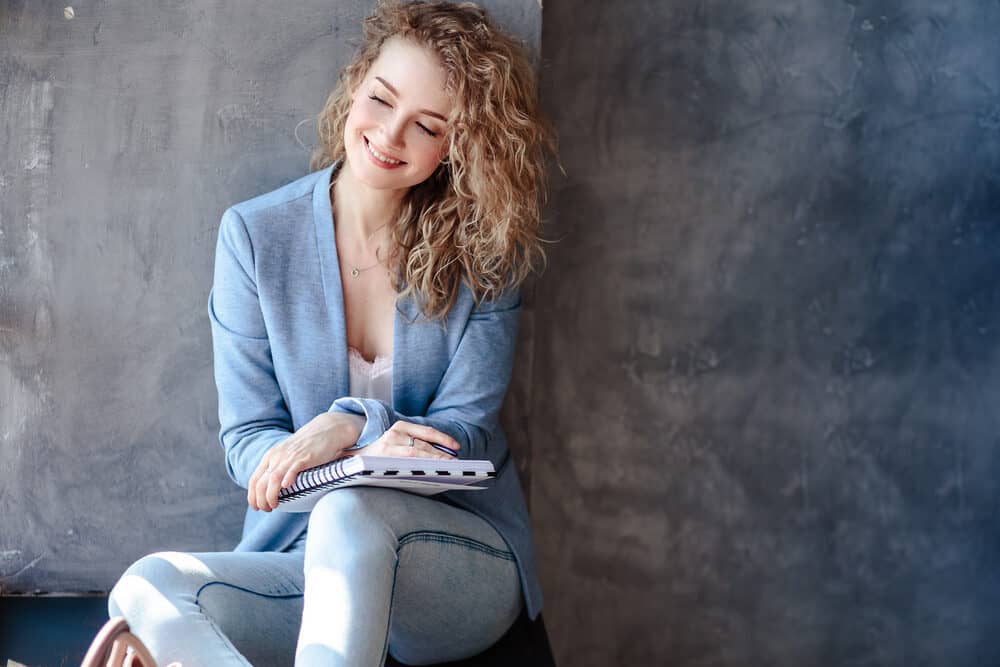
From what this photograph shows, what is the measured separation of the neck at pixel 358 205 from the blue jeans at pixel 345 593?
0.57m

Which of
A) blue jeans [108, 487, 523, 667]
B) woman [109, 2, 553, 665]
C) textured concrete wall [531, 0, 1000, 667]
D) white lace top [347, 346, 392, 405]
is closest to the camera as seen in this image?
blue jeans [108, 487, 523, 667]

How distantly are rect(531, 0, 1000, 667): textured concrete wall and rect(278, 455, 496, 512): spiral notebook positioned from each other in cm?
91

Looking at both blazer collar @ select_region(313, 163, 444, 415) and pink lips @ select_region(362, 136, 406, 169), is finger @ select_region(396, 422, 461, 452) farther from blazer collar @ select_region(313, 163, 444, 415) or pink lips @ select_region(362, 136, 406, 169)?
pink lips @ select_region(362, 136, 406, 169)

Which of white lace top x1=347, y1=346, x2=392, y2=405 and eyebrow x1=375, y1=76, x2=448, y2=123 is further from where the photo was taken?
white lace top x1=347, y1=346, x2=392, y2=405

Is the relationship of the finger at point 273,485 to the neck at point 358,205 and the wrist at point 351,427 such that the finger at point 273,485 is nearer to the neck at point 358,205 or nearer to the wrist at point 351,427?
the wrist at point 351,427

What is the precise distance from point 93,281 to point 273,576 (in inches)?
30.5

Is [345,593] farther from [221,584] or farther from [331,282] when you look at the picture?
[331,282]

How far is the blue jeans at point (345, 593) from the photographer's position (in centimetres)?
134

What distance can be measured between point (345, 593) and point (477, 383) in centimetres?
58

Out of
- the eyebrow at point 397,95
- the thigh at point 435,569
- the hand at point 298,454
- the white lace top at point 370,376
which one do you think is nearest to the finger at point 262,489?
the hand at point 298,454

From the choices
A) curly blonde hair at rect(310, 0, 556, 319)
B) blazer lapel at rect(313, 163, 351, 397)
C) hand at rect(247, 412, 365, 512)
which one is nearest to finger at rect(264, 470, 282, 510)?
hand at rect(247, 412, 365, 512)

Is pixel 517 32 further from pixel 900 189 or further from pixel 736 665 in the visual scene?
pixel 736 665

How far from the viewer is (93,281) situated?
194 cm

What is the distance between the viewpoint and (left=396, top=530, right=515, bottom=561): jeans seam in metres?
1.53
